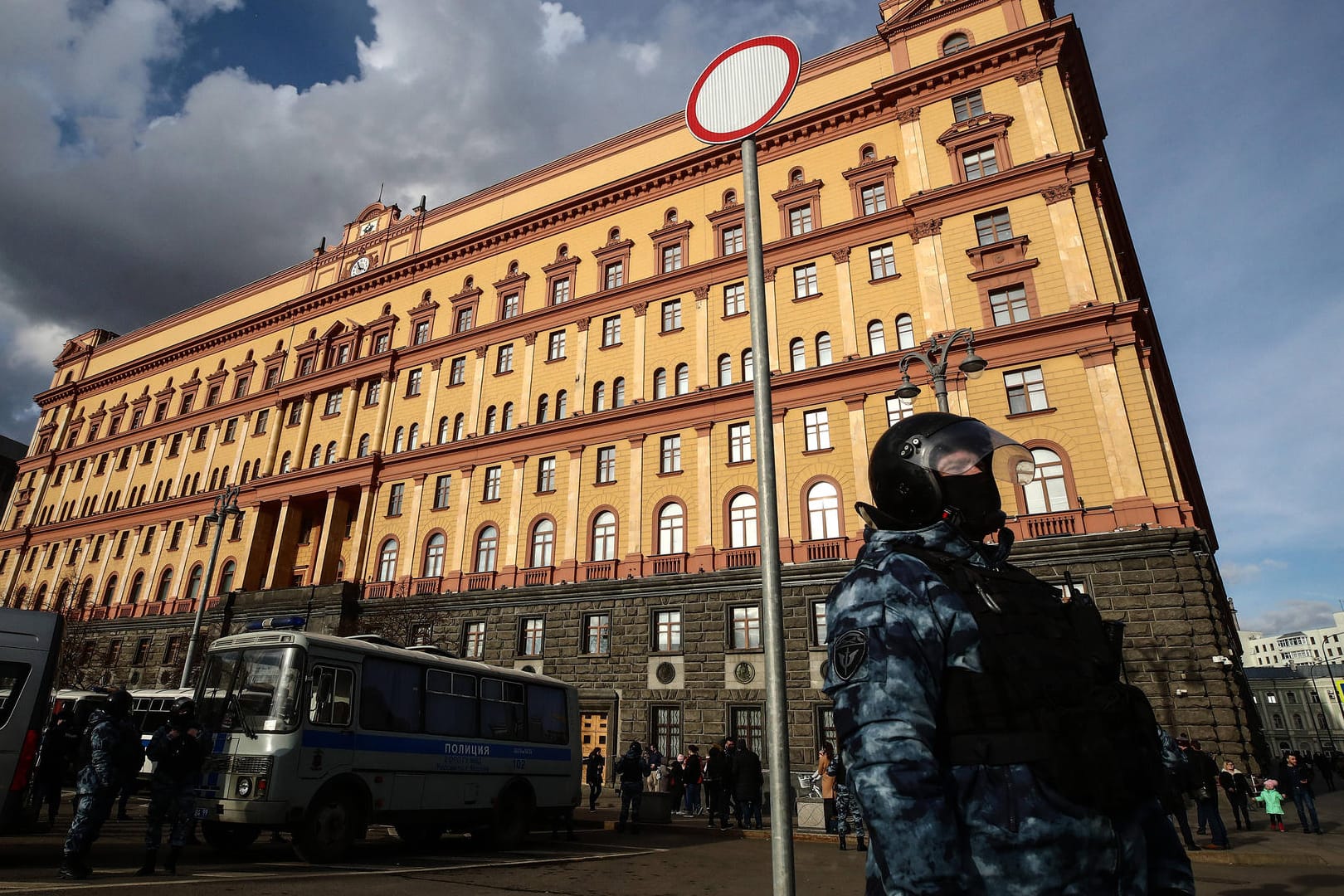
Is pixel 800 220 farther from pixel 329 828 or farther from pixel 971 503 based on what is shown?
pixel 971 503

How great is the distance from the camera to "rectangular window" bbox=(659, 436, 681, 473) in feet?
90.5

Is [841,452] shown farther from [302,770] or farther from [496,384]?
[302,770]

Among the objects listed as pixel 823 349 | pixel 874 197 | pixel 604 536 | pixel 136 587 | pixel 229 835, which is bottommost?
pixel 229 835

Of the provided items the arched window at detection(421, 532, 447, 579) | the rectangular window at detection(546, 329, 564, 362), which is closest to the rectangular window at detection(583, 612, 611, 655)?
the arched window at detection(421, 532, 447, 579)

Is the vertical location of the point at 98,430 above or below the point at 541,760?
above

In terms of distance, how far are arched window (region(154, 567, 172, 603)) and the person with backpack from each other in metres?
37.4

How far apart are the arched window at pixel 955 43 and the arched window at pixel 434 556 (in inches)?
1105

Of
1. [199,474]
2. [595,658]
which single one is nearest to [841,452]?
[595,658]

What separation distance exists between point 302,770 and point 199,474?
4007 cm

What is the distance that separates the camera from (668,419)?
28141 mm

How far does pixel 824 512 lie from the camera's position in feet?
79.6

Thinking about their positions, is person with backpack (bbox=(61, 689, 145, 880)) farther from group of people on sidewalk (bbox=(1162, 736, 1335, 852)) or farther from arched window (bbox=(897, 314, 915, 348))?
arched window (bbox=(897, 314, 915, 348))

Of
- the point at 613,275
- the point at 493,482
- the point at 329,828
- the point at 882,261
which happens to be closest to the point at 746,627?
the point at 493,482

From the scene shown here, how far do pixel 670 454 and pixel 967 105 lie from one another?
55.7 ft
